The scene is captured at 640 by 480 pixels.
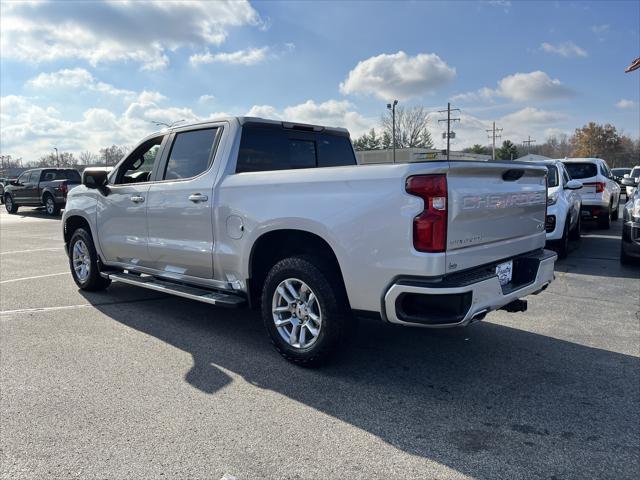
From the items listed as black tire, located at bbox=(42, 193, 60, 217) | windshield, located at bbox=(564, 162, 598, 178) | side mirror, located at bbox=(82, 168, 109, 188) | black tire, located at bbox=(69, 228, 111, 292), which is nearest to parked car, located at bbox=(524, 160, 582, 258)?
windshield, located at bbox=(564, 162, 598, 178)

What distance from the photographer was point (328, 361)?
3.81 meters

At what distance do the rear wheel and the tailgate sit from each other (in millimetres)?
20402

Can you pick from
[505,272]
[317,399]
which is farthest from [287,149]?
[317,399]

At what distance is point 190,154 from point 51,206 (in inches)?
730

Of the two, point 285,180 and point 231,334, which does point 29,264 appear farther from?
point 285,180

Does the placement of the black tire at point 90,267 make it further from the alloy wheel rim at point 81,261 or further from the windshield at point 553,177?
the windshield at point 553,177

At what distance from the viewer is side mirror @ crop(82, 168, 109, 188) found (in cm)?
566

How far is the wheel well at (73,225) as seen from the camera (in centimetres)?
652

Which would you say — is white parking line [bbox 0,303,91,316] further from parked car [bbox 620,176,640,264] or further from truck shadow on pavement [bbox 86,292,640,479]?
parked car [bbox 620,176,640,264]

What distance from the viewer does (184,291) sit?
4.65 m

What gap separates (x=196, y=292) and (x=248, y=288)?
2.11ft

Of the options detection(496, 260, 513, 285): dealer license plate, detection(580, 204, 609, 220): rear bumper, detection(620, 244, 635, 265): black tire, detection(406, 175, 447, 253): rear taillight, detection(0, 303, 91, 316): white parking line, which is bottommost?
detection(0, 303, 91, 316): white parking line

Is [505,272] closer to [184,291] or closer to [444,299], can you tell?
[444,299]

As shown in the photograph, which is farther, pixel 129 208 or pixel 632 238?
pixel 632 238
